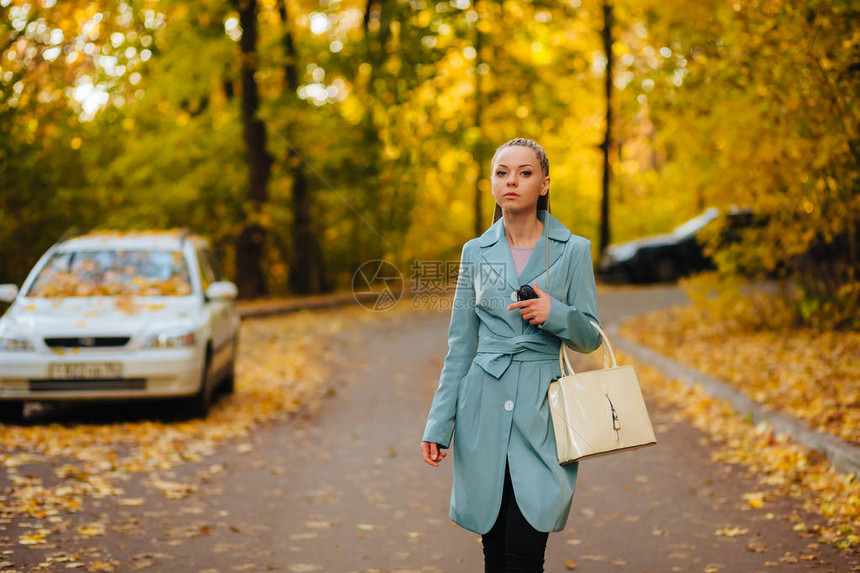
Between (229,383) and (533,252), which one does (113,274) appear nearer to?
(229,383)

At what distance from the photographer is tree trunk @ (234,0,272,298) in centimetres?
2233

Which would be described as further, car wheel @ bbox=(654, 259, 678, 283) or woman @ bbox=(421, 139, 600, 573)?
car wheel @ bbox=(654, 259, 678, 283)

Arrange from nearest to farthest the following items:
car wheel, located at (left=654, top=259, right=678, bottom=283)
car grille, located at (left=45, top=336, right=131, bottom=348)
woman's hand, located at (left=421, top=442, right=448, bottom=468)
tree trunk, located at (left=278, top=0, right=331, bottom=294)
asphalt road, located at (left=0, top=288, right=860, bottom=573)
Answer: woman's hand, located at (left=421, top=442, right=448, bottom=468), asphalt road, located at (left=0, top=288, right=860, bottom=573), car grille, located at (left=45, top=336, right=131, bottom=348), tree trunk, located at (left=278, top=0, right=331, bottom=294), car wheel, located at (left=654, top=259, right=678, bottom=283)

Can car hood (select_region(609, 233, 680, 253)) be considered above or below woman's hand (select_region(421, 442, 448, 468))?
above

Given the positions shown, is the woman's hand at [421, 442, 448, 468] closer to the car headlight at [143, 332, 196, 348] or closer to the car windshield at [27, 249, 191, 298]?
the car headlight at [143, 332, 196, 348]

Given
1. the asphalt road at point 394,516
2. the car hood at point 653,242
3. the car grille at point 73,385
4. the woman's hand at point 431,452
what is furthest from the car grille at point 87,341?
the car hood at point 653,242

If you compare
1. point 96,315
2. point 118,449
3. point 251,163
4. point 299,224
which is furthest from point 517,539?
point 299,224

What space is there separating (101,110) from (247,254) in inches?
185

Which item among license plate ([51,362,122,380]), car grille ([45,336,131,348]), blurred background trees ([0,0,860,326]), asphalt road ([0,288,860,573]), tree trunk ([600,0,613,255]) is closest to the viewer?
asphalt road ([0,288,860,573])

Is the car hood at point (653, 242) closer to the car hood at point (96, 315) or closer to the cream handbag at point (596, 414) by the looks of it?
the car hood at point (96, 315)

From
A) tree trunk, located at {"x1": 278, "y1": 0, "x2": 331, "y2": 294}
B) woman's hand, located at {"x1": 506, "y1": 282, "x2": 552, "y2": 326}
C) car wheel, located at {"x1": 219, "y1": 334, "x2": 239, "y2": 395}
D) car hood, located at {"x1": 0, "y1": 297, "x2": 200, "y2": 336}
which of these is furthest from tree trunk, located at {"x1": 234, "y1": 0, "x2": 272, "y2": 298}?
woman's hand, located at {"x1": 506, "y1": 282, "x2": 552, "y2": 326}

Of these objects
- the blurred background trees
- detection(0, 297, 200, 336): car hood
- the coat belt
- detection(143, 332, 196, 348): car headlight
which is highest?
the blurred background trees

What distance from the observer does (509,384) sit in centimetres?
327

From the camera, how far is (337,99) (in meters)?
26.2
